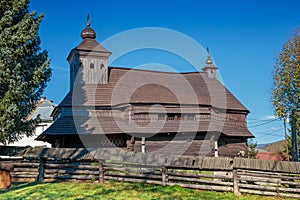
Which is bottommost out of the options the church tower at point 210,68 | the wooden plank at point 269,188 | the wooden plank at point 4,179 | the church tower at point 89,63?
the wooden plank at point 269,188

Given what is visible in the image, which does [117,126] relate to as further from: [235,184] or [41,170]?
[235,184]

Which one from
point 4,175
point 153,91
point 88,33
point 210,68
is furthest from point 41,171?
point 210,68

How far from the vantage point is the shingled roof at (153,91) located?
26078 millimetres

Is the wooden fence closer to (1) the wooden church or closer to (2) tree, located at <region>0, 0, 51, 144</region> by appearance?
(2) tree, located at <region>0, 0, 51, 144</region>

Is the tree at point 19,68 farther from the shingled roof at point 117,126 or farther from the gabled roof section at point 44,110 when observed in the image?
the gabled roof section at point 44,110

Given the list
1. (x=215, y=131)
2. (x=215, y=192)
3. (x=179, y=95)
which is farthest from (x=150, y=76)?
(x=215, y=192)

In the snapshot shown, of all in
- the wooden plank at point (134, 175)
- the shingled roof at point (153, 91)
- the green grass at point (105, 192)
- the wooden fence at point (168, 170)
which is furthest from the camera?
the shingled roof at point (153, 91)

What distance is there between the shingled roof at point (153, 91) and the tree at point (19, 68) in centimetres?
958

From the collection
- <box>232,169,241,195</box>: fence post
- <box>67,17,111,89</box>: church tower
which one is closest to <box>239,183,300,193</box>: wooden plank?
<box>232,169,241,195</box>: fence post

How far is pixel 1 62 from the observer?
14.2 meters

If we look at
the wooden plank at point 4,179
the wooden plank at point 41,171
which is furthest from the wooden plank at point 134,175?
the wooden plank at point 4,179

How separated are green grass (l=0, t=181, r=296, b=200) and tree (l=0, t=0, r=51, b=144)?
3.70 metres

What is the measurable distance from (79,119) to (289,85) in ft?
50.6

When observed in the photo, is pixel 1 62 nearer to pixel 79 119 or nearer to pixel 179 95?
pixel 79 119
